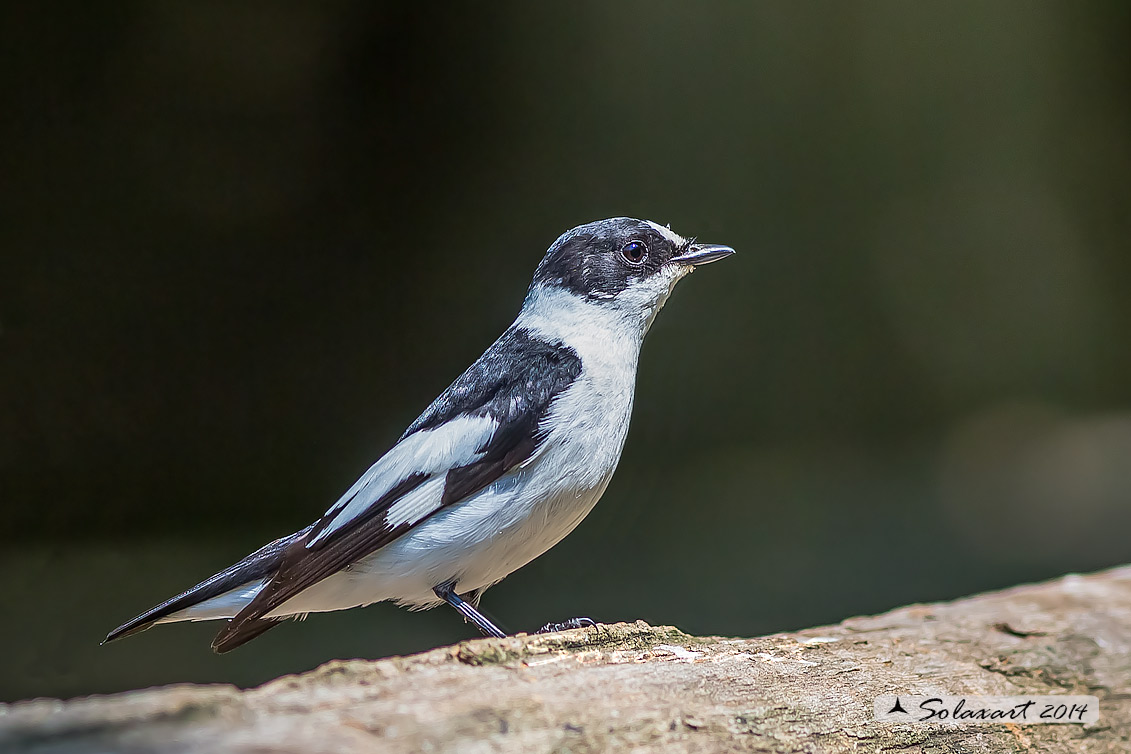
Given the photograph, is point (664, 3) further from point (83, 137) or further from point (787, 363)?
point (83, 137)

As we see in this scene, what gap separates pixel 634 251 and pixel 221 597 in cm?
123

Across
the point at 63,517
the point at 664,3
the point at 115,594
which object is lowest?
the point at 115,594

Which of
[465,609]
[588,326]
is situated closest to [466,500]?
[465,609]

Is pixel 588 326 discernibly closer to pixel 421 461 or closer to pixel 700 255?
pixel 700 255

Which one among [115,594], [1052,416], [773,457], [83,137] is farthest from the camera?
[1052,416]

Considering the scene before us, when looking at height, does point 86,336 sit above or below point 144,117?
below

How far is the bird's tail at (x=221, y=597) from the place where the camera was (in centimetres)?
169

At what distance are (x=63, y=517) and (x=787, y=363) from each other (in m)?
3.06

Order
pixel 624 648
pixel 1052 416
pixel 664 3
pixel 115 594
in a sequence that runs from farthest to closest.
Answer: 1. pixel 1052 416
2. pixel 664 3
3. pixel 115 594
4. pixel 624 648

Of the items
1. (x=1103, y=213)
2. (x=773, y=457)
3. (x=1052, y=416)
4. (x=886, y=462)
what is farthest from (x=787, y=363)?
(x=1103, y=213)

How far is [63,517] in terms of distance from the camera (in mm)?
2797

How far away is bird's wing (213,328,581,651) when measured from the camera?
1.59 meters

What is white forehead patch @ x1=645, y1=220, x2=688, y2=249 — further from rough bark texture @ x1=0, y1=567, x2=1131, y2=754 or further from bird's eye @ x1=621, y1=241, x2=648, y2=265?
rough bark texture @ x1=0, y1=567, x2=1131, y2=754

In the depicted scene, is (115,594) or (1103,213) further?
(1103,213)
